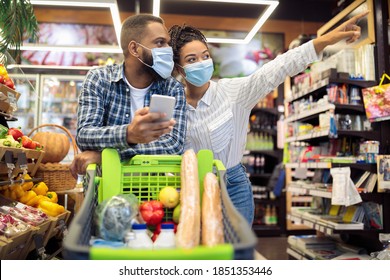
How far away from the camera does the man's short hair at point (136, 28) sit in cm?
179

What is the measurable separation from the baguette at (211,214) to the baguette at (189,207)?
2 centimetres

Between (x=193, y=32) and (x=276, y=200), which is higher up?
(x=193, y=32)

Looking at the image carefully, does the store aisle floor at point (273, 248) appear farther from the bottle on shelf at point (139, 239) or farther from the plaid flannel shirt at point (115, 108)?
the bottle on shelf at point (139, 239)

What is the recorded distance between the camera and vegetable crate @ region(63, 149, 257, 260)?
0.77 metres

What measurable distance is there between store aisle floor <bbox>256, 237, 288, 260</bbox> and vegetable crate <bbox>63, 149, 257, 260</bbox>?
4.04m

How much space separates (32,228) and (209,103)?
3.78ft

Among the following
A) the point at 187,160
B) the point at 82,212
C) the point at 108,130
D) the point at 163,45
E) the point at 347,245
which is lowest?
the point at 347,245

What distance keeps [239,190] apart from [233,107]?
446 millimetres

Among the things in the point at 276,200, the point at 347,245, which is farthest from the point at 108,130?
the point at 276,200

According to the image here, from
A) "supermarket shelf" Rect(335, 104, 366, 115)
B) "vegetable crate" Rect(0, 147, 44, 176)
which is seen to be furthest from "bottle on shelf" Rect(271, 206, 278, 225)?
"vegetable crate" Rect(0, 147, 44, 176)

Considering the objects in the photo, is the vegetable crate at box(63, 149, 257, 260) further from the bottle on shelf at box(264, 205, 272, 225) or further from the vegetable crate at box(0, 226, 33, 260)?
the bottle on shelf at box(264, 205, 272, 225)

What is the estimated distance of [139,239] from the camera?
3.77 feet

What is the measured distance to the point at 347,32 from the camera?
211cm
